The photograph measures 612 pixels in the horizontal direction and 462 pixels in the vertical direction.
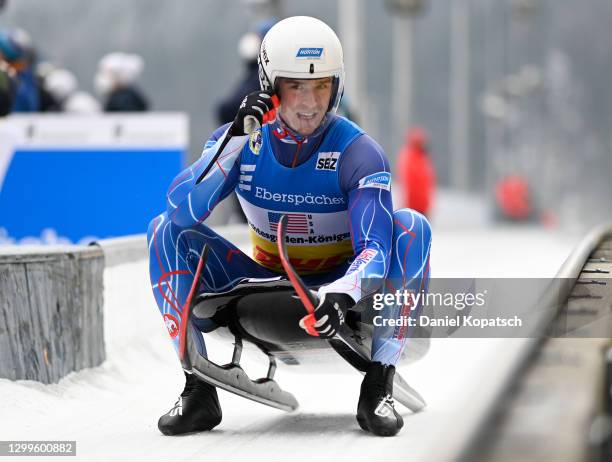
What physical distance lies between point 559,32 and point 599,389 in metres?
87.7

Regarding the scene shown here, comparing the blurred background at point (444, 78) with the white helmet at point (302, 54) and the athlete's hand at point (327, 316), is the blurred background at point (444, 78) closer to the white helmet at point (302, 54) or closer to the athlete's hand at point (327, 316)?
the white helmet at point (302, 54)

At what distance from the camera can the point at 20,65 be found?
9.38 metres

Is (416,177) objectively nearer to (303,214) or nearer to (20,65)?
(20,65)

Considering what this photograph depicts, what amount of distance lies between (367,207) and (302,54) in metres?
0.56

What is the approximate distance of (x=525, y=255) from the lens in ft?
46.5

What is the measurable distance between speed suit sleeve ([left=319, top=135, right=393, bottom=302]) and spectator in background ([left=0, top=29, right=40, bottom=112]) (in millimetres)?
4859

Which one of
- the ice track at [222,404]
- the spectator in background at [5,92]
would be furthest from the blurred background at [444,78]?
the ice track at [222,404]

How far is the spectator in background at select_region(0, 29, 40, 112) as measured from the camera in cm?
909

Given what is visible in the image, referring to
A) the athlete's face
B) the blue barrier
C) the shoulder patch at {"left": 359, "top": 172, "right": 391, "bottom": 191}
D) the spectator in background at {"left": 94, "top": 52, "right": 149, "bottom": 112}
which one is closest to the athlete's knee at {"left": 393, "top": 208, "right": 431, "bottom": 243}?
the shoulder patch at {"left": 359, "top": 172, "right": 391, "bottom": 191}

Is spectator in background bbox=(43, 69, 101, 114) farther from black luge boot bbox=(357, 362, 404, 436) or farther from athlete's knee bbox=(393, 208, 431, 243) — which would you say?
black luge boot bbox=(357, 362, 404, 436)

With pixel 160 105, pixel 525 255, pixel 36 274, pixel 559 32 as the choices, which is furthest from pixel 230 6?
pixel 36 274

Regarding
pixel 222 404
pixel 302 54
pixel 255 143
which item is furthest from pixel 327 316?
pixel 222 404

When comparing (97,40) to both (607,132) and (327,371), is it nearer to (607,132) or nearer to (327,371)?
(607,132)

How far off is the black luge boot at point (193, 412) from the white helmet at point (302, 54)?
1070mm
